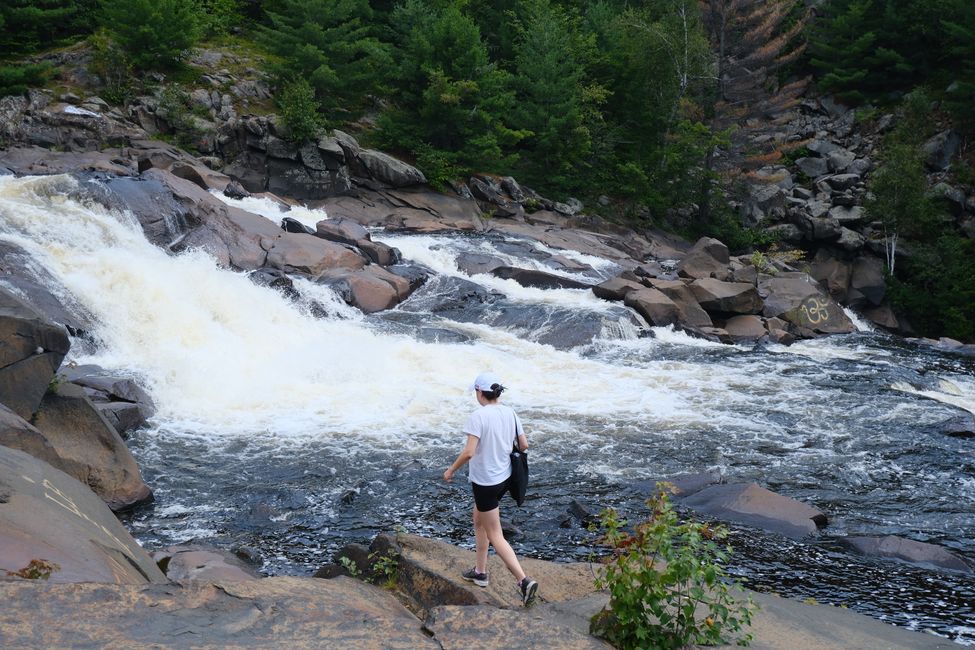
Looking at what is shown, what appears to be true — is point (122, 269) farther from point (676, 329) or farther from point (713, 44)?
point (713, 44)

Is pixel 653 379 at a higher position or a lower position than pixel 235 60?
lower

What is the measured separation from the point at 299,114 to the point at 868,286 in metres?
21.4

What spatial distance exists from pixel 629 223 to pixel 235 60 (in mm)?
18854

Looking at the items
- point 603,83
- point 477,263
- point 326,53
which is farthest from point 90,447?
point 603,83

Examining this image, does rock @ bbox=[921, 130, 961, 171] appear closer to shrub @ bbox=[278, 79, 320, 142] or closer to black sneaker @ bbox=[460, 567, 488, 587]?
shrub @ bbox=[278, 79, 320, 142]

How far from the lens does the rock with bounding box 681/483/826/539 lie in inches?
357

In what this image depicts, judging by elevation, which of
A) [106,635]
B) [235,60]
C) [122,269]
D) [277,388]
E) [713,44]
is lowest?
[277,388]

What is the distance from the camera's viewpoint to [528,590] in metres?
5.71

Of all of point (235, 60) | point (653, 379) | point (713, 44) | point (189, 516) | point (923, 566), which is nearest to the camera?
point (923, 566)

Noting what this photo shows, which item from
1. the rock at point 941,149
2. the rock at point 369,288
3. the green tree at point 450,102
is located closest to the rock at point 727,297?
the rock at point 369,288

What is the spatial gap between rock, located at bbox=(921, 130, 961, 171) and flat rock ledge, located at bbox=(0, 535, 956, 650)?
104 ft

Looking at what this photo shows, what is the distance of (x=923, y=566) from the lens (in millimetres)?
8234

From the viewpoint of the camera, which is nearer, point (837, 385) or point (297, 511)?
point (297, 511)

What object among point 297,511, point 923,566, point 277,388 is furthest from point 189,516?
point 923,566
